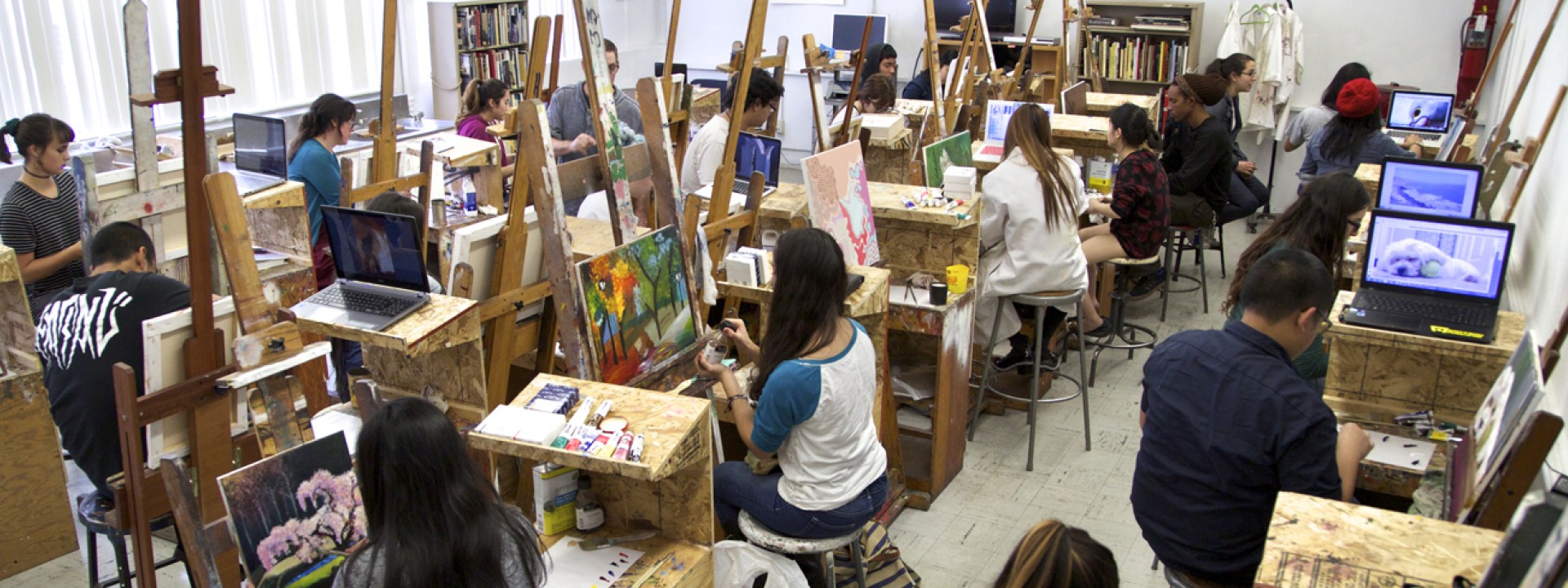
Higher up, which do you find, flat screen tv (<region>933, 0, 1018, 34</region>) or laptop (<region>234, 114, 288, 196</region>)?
flat screen tv (<region>933, 0, 1018, 34</region>)

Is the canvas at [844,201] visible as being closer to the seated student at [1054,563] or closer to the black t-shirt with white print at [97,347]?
the black t-shirt with white print at [97,347]

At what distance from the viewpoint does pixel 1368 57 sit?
934cm

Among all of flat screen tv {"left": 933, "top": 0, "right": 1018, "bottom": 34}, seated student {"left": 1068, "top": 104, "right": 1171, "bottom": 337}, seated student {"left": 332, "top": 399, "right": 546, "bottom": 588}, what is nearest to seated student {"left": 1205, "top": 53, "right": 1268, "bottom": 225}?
seated student {"left": 1068, "top": 104, "right": 1171, "bottom": 337}

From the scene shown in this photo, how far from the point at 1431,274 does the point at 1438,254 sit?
0.22ft

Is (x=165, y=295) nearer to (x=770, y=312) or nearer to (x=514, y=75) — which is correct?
(x=770, y=312)

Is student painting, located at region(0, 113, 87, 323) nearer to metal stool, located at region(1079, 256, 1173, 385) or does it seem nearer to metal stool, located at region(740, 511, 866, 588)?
metal stool, located at region(740, 511, 866, 588)

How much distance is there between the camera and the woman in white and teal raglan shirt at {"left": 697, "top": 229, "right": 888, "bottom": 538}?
9.96ft

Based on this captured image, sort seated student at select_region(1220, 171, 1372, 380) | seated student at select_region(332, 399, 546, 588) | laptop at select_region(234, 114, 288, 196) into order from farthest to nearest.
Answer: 1. laptop at select_region(234, 114, 288, 196)
2. seated student at select_region(1220, 171, 1372, 380)
3. seated student at select_region(332, 399, 546, 588)

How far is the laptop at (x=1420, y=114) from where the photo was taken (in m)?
6.82

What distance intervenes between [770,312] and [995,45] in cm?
814

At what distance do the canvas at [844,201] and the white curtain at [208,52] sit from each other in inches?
133

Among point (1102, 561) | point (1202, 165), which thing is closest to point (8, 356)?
point (1102, 561)

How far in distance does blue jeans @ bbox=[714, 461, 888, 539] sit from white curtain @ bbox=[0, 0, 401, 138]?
3987mm

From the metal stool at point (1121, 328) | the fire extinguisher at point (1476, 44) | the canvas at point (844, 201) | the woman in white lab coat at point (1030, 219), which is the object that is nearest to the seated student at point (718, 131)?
the canvas at point (844, 201)
